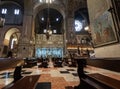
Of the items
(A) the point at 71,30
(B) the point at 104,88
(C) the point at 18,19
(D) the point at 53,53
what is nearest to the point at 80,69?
(B) the point at 104,88

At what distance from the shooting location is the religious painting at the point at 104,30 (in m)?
4.76

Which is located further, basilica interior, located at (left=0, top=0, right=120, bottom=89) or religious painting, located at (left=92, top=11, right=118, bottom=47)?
religious painting, located at (left=92, top=11, right=118, bottom=47)

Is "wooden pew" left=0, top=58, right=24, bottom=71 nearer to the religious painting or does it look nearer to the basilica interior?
the basilica interior

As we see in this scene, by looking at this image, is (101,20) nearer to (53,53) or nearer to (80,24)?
(80,24)

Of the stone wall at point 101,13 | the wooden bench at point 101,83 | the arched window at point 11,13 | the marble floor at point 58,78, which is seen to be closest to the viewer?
the wooden bench at point 101,83

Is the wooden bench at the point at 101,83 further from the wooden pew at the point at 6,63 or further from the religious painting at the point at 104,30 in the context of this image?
the religious painting at the point at 104,30

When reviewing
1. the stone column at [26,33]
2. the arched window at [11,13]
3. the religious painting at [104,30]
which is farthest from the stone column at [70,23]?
the religious painting at [104,30]

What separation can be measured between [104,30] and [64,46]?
1515 cm

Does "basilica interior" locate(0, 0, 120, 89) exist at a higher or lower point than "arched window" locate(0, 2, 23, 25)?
lower

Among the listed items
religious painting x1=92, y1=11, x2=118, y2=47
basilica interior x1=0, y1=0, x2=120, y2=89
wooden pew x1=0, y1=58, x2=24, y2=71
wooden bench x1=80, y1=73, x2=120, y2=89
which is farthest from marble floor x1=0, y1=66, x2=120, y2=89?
religious painting x1=92, y1=11, x2=118, y2=47

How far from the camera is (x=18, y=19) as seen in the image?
1794cm

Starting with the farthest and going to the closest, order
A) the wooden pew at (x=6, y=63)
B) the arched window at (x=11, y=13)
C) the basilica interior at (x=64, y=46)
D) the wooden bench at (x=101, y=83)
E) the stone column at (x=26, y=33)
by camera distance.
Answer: the arched window at (x=11, y=13), the stone column at (x=26, y=33), the basilica interior at (x=64, y=46), the wooden bench at (x=101, y=83), the wooden pew at (x=6, y=63)

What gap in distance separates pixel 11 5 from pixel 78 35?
12530 millimetres

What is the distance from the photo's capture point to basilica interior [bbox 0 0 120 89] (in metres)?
2.11
